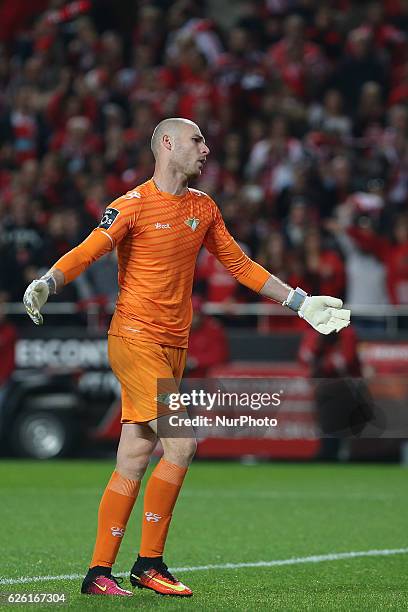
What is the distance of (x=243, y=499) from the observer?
11391 millimetres

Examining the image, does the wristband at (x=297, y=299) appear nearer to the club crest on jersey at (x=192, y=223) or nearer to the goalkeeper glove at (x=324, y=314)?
the goalkeeper glove at (x=324, y=314)

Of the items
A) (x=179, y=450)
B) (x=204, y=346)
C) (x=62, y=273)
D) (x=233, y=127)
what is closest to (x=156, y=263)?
(x=62, y=273)

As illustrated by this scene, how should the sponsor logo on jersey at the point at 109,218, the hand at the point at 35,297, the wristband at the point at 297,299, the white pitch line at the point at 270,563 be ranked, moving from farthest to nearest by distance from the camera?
1. the white pitch line at the point at 270,563
2. the wristband at the point at 297,299
3. the sponsor logo on jersey at the point at 109,218
4. the hand at the point at 35,297

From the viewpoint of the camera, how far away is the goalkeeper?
634 centimetres

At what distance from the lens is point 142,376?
6367 millimetres

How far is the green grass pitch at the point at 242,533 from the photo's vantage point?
640 cm

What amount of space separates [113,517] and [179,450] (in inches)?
17.1

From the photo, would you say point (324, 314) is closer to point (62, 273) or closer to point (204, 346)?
point (62, 273)

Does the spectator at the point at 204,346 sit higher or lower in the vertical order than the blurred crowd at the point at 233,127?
lower

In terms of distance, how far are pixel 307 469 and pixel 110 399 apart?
2362 millimetres

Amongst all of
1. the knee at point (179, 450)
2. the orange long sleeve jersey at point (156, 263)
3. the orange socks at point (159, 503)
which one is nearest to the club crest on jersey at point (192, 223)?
the orange long sleeve jersey at point (156, 263)

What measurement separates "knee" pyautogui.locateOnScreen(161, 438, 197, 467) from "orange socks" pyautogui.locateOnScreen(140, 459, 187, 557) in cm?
3

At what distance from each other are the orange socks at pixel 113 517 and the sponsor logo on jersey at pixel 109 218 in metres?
1.17

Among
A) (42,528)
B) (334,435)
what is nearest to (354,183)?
(42,528)
